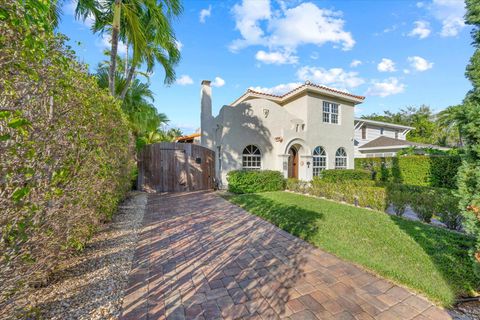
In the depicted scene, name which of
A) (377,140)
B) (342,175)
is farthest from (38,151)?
(377,140)

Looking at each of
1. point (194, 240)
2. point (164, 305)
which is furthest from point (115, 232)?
point (164, 305)

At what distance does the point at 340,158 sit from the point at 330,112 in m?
3.76

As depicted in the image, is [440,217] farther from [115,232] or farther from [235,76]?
[235,76]

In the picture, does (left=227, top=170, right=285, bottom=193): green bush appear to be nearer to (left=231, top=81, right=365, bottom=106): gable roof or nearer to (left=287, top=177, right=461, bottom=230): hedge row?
(left=287, top=177, right=461, bottom=230): hedge row

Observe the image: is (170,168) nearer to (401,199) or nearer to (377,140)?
(401,199)

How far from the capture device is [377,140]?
21.1 meters

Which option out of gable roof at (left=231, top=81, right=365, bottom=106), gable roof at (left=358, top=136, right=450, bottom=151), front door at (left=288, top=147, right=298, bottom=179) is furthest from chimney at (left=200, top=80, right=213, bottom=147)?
gable roof at (left=358, top=136, right=450, bottom=151)

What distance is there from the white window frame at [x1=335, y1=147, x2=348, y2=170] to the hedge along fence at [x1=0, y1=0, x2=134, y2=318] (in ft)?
52.8

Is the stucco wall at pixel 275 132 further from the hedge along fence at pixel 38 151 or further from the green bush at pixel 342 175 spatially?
the hedge along fence at pixel 38 151

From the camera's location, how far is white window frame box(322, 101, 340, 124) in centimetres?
1555

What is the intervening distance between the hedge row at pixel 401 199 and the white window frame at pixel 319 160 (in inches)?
183

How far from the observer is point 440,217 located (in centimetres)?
607

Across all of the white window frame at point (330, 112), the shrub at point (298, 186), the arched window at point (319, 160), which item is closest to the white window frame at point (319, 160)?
the arched window at point (319, 160)

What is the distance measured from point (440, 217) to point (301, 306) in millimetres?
6084
